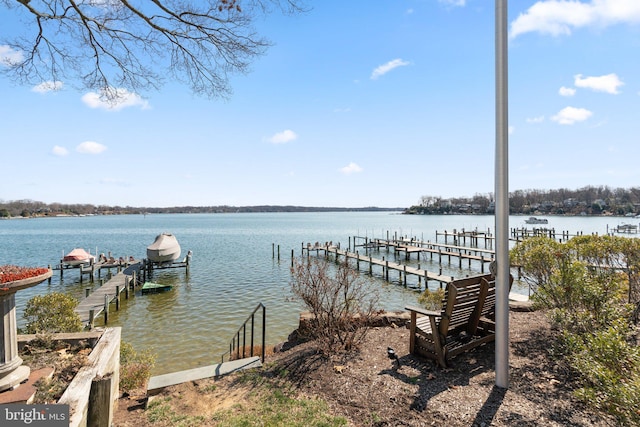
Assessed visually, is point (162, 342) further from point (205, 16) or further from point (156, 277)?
point (156, 277)

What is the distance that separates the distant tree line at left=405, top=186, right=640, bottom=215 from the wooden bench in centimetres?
10785

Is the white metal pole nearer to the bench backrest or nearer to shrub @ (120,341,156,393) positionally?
the bench backrest

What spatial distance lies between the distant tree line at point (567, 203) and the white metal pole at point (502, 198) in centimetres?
10891

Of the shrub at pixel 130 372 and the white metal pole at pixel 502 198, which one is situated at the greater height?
the white metal pole at pixel 502 198

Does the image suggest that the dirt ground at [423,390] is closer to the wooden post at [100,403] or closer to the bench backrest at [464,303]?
the wooden post at [100,403]

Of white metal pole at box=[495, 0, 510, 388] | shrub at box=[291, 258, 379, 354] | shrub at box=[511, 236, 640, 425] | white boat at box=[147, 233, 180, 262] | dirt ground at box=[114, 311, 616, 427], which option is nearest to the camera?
shrub at box=[511, 236, 640, 425]

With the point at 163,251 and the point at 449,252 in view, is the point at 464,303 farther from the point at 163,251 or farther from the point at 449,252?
the point at 449,252

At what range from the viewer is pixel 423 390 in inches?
151

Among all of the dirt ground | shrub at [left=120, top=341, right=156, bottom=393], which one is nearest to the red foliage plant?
the dirt ground

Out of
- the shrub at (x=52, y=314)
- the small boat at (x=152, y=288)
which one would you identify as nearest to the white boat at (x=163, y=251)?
the small boat at (x=152, y=288)

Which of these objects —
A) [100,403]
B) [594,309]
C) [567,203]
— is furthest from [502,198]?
[567,203]

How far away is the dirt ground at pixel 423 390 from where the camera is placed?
3297mm

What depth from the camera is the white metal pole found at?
3.77 metres

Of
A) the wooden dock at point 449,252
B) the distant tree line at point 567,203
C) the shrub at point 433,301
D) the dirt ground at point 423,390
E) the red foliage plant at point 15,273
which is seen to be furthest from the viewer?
the distant tree line at point 567,203
